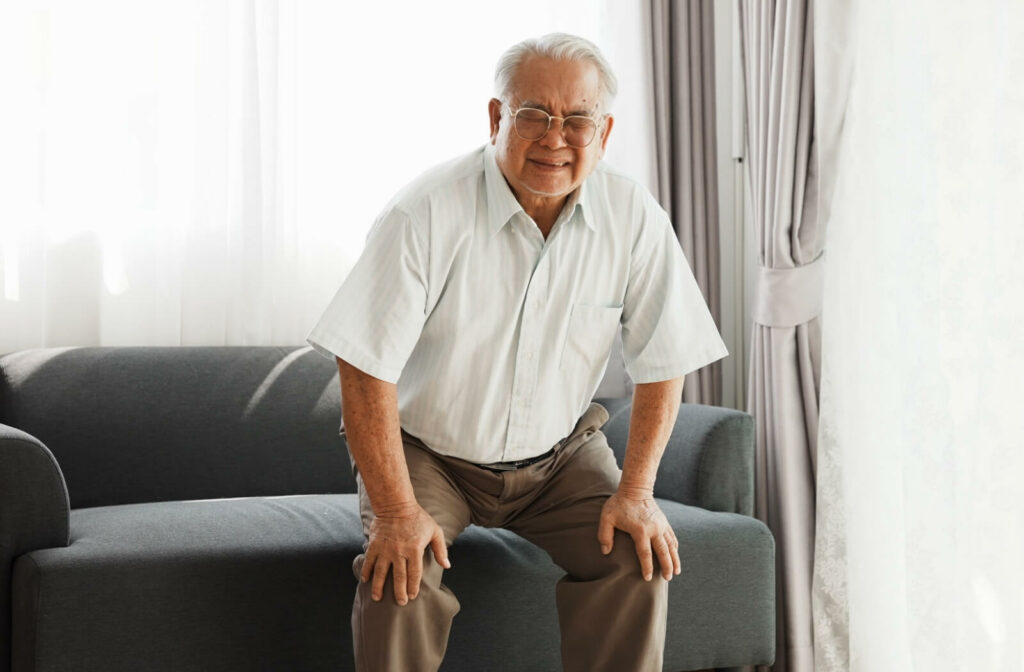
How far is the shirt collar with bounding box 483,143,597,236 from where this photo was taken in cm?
174

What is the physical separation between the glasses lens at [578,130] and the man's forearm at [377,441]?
1.63 feet

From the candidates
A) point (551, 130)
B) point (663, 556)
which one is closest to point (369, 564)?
point (663, 556)

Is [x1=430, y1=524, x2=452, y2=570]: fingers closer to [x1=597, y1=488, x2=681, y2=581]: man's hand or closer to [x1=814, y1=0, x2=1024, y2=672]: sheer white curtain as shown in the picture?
[x1=597, y1=488, x2=681, y2=581]: man's hand

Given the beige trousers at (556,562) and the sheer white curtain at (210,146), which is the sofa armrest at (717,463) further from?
the sheer white curtain at (210,146)

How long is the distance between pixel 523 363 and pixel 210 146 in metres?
1.28

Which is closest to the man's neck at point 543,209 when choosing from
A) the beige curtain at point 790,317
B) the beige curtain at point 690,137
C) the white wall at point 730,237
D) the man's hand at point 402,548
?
the man's hand at point 402,548

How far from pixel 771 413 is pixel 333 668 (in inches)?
53.2

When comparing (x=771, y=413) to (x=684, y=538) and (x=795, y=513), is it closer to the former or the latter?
(x=795, y=513)

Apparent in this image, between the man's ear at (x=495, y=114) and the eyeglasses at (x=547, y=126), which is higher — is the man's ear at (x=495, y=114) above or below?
above

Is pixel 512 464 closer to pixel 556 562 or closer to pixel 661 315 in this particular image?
pixel 556 562

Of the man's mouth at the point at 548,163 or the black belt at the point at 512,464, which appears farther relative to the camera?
the black belt at the point at 512,464

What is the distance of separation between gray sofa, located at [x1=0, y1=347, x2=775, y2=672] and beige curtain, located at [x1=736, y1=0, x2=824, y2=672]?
1.12ft

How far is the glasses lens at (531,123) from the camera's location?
1652mm

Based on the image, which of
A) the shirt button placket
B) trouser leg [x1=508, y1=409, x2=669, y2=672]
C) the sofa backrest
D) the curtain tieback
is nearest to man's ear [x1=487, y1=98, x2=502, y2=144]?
the shirt button placket
